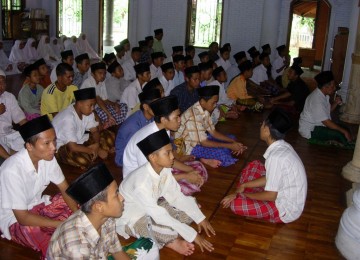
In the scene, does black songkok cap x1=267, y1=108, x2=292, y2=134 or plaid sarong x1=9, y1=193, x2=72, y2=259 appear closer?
plaid sarong x1=9, y1=193, x2=72, y2=259

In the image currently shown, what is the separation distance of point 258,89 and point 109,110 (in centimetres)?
330

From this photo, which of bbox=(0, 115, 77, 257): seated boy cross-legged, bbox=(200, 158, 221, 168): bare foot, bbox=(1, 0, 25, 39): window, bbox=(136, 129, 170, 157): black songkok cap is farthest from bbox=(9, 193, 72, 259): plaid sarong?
bbox=(1, 0, 25, 39): window

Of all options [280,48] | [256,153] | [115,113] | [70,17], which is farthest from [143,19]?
[256,153]

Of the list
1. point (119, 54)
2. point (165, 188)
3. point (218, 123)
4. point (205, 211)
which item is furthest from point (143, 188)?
point (119, 54)

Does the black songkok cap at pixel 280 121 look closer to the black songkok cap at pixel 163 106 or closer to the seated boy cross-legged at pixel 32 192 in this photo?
the black songkok cap at pixel 163 106

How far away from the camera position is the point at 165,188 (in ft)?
10.00

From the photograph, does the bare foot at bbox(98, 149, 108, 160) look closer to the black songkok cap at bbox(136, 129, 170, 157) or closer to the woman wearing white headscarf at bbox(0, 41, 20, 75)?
the black songkok cap at bbox(136, 129, 170, 157)

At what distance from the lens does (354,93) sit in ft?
23.4

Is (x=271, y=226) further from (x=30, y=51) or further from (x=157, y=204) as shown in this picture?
(x=30, y=51)

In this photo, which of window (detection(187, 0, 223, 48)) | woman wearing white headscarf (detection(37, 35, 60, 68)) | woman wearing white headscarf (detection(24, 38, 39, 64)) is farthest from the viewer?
window (detection(187, 0, 223, 48))

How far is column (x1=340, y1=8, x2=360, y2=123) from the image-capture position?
6.93 meters

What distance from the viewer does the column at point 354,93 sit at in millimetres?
6926

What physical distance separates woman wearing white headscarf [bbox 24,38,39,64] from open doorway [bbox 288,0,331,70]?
7946mm

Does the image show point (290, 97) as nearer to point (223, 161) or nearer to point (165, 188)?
point (223, 161)
